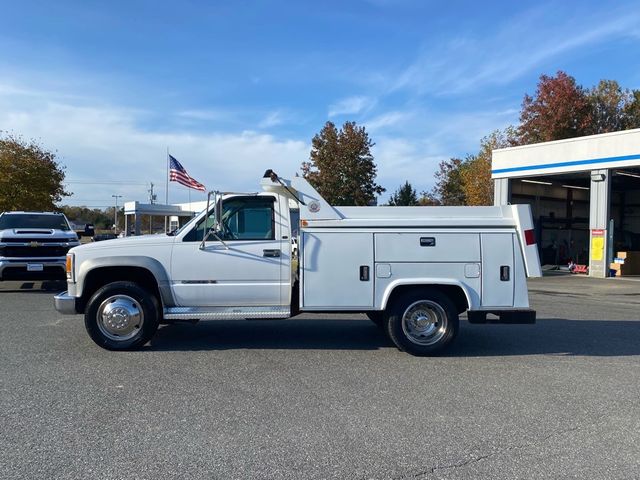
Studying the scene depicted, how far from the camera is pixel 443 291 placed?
747cm

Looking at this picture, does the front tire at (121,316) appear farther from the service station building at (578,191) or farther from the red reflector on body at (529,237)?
the service station building at (578,191)

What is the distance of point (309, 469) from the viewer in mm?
3949

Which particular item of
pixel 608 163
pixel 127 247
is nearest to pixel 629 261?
pixel 608 163

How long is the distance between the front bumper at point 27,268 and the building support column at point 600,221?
20.1m

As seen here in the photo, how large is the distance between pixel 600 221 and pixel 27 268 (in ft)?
69.0

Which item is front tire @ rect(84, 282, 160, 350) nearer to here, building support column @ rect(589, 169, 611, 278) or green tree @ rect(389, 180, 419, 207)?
building support column @ rect(589, 169, 611, 278)

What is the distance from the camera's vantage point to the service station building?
2295cm

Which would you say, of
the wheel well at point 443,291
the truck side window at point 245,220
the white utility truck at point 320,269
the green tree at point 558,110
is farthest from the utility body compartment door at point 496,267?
the green tree at point 558,110

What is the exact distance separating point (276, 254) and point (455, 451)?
377 cm

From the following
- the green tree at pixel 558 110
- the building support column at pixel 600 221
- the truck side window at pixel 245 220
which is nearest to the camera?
the truck side window at pixel 245 220

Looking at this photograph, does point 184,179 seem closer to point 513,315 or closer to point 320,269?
point 320,269

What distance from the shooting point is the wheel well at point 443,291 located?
735cm

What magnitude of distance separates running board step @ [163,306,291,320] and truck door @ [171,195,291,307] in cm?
7

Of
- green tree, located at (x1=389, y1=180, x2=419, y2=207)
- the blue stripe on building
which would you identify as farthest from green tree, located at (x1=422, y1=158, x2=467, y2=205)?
the blue stripe on building
